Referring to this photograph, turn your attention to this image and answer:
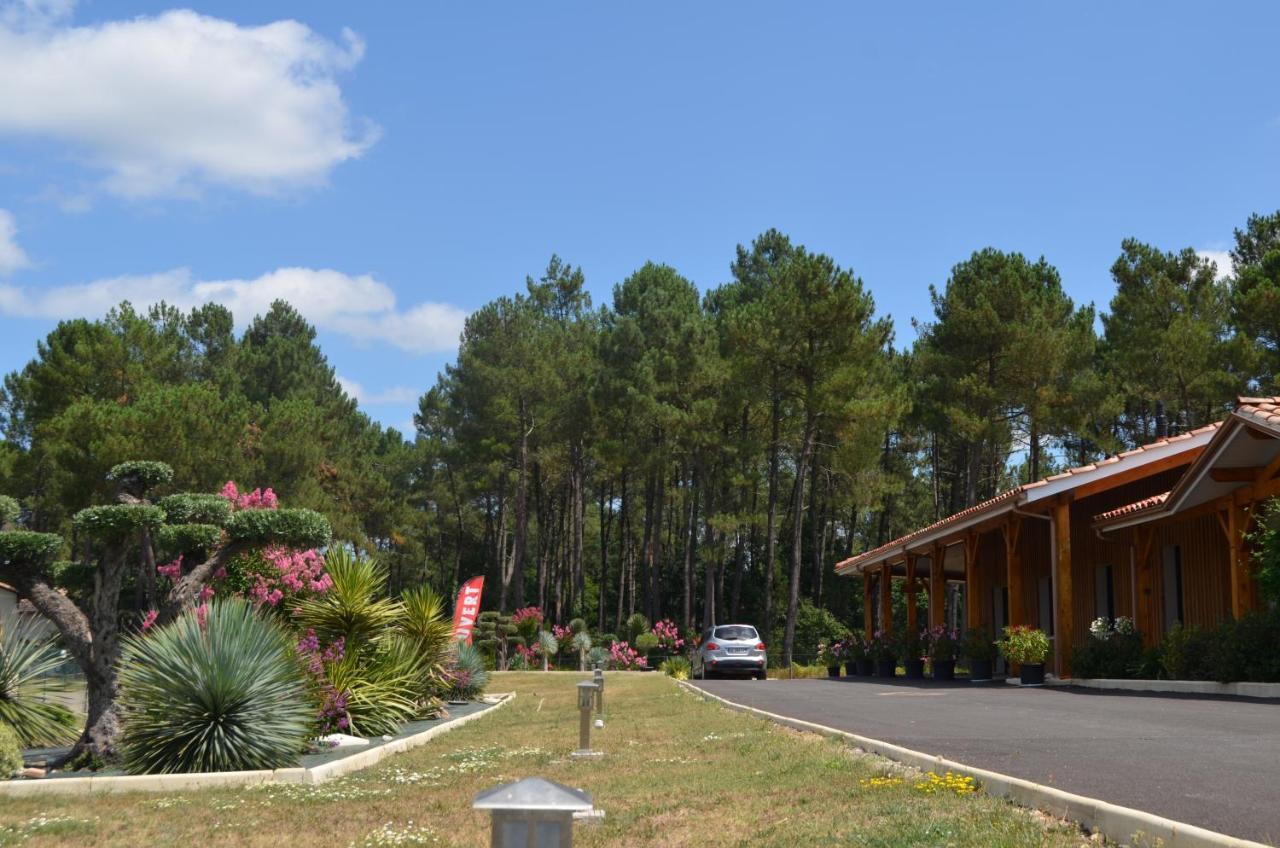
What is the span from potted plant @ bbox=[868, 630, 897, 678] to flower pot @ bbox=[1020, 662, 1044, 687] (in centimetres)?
798

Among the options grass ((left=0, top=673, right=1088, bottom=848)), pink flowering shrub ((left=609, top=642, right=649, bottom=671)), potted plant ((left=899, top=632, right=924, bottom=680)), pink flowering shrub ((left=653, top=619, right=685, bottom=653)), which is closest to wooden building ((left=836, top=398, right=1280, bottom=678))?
potted plant ((left=899, top=632, right=924, bottom=680))

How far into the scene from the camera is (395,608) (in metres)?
18.4

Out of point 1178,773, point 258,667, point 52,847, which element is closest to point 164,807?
point 52,847

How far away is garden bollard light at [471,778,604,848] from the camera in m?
3.40

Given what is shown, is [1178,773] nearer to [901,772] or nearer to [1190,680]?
[901,772]

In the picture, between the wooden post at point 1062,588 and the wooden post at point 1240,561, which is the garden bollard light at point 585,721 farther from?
the wooden post at point 1062,588

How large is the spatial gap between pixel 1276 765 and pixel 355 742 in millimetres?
10203

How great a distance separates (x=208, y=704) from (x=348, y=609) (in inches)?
233

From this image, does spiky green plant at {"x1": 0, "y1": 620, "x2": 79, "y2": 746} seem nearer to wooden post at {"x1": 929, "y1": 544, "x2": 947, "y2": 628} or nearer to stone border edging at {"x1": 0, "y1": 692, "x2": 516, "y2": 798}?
stone border edging at {"x1": 0, "y1": 692, "x2": 516, "y2": 798}

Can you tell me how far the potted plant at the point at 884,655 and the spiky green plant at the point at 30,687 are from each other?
66.2 ft

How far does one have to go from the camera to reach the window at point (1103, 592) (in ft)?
79.8

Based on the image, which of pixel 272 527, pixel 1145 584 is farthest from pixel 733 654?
pixel 272 527

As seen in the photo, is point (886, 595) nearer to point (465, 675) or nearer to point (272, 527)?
point (465, 675)

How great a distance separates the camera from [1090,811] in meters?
6.05
